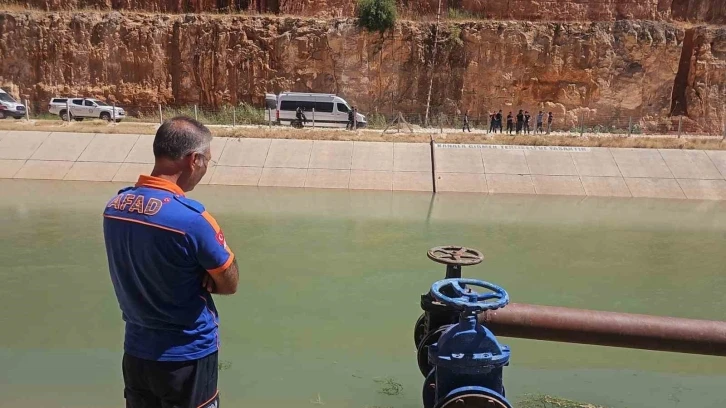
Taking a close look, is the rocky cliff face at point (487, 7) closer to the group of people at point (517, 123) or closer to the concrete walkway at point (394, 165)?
the group of people at point (517, 123)

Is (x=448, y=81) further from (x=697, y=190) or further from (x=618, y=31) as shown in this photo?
(x=697, y=190)

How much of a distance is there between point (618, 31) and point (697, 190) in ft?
46.2

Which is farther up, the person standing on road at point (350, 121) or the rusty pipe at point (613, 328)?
the rusty pipe at point (613, 328)

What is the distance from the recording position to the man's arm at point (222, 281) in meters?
2.43

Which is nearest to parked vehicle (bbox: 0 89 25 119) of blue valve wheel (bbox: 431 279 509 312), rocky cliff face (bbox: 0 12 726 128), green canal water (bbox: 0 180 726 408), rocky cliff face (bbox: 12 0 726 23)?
rocky cliff face (bbox: 0 12 726 128)

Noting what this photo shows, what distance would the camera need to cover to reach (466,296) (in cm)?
293

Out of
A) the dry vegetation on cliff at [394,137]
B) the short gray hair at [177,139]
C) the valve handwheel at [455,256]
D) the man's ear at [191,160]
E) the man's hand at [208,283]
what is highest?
the short gray hair at [177,139]

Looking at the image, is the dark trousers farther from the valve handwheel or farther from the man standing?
the valve handwheel

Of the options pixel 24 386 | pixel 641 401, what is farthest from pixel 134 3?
pixel 641 401

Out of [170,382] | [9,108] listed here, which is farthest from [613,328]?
[9,108]

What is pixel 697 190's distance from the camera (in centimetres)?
1662

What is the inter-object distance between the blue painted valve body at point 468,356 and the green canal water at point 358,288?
2018 mm

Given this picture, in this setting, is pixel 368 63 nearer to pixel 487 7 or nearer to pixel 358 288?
pixel 487 7

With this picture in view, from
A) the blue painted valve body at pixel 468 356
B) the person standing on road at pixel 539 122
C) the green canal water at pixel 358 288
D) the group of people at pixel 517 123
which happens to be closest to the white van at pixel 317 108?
the group of people at pixel 517 123
